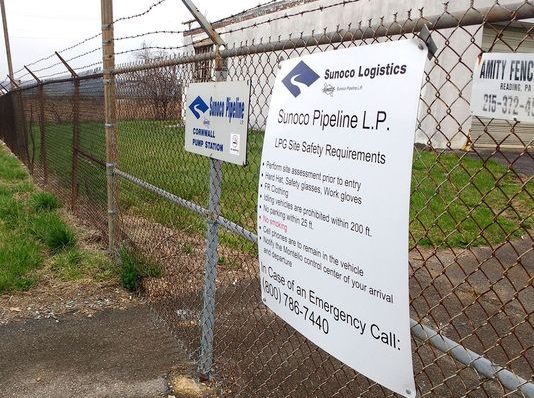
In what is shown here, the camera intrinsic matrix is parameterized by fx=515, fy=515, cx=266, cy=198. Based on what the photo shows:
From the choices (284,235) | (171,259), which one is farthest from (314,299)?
(171,259)

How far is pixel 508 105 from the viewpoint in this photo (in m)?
1.29

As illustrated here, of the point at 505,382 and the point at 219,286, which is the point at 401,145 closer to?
the point at 505,382

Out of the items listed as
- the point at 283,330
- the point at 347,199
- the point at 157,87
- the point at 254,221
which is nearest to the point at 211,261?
the point at 283,330

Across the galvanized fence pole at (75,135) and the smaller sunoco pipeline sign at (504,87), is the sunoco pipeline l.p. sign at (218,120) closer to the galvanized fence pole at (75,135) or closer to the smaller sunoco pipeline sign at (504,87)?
the smaller sunoco pipeline sign at (504,87)

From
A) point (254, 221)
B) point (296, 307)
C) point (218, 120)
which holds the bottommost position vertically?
point (254, 221)

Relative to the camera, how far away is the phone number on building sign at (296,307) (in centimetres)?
196

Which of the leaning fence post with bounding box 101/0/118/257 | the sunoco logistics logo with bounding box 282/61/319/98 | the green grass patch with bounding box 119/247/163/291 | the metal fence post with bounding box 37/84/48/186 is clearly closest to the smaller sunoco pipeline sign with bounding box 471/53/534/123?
the sunoco logistics logo with bounding box 282/61/319/98

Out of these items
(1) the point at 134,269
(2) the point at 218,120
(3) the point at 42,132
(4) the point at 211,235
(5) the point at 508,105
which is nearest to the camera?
(5) the point at 508,105

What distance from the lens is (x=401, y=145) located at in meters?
1.50

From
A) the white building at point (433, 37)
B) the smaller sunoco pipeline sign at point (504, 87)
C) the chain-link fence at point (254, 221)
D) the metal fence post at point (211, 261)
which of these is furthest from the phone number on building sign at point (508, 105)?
the white building at point (433, 37)

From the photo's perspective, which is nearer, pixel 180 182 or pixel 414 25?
pixel 414 25

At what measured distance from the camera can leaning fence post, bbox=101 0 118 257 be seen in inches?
199

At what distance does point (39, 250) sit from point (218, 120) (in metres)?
3.94

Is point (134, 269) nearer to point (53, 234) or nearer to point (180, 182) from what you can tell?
point (180, 182)
